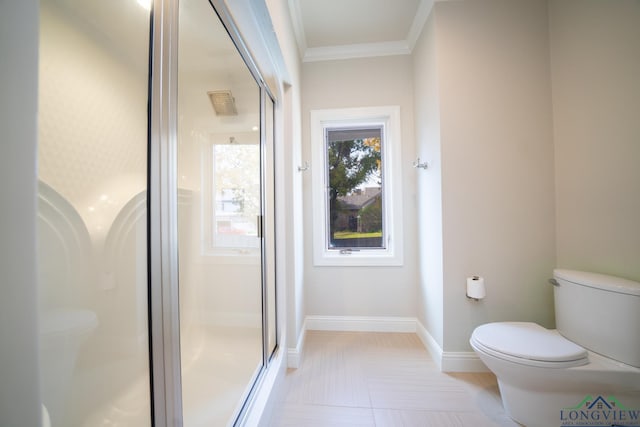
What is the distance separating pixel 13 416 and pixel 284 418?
134 centimetres

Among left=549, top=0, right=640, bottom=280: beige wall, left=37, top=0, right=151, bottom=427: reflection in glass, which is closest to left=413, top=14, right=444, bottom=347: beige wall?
left=549, top=0, right=640, bottom=280: beige wall

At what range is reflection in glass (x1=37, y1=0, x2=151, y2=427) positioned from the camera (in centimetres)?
48

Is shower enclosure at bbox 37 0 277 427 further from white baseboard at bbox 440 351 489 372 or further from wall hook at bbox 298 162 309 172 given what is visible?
white baseboard at bbox 440 351 489 372

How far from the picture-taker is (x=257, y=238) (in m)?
1.44

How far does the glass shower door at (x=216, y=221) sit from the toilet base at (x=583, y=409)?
1.45 metres

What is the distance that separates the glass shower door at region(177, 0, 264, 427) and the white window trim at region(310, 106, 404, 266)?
2.94 feet

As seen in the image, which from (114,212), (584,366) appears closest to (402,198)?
(584,366)

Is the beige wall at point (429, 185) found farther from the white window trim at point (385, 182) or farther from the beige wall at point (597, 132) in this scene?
the beige wall at point (597, 132)

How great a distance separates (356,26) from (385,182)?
4.35ft

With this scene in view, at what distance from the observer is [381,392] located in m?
1.49

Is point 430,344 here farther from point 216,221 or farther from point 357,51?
A: point 357,51

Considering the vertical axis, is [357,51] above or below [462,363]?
above

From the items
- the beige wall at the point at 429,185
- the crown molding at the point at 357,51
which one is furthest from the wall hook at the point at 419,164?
the crown molding at the point at 357,51

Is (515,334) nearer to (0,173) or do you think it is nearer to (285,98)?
(0,173)
